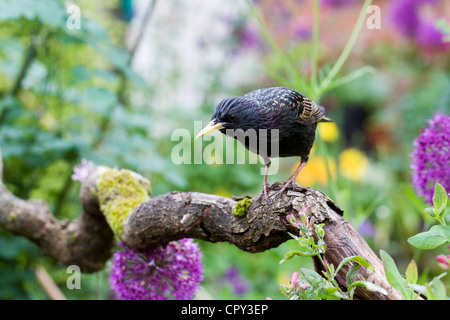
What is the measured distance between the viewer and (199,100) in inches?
166

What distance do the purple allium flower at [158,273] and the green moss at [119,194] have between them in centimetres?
11

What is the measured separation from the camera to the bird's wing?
4.39 ft

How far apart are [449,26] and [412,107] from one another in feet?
10.3

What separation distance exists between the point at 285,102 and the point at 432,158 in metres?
0.43

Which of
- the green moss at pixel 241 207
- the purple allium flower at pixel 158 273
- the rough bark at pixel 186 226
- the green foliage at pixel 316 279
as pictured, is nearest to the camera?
the green foliage at pixel 316 279

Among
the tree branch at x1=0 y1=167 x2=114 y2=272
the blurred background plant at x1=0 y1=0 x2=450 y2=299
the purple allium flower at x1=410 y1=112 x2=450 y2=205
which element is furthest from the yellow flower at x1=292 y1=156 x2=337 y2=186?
the purple allium flower at x1=410 y1=112 x2=450 y2=205

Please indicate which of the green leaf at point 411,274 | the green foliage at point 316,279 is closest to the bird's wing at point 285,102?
the green foliage at point 316,279

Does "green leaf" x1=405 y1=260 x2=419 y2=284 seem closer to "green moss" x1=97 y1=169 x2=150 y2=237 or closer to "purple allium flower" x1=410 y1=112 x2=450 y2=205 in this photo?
"purple allium flower" x1=410 y1=112 x2=450 y2=205

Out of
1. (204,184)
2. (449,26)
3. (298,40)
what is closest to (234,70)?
(298,40)

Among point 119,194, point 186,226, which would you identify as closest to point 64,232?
point 119,194

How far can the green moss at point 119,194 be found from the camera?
1.56m

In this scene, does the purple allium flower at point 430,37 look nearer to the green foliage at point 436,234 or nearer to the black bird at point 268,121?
the black bird at point 268,121

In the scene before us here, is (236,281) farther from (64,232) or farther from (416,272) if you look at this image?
(416,272)
